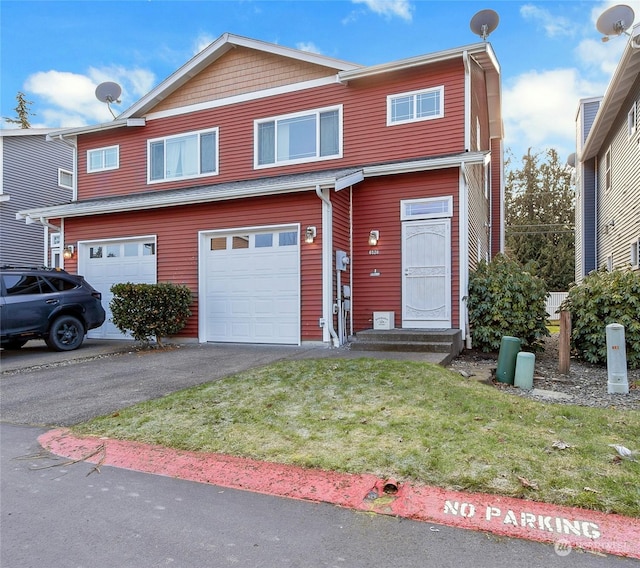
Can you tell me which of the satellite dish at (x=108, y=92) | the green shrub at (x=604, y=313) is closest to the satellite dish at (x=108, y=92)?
the satellite dish at (x=108, y=92)

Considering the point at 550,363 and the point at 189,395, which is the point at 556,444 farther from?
the point at 550,363

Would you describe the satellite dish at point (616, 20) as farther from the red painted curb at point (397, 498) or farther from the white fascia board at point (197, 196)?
the red painted curb at point (397, 498)

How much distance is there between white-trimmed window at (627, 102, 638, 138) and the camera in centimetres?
1055

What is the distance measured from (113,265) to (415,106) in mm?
7900

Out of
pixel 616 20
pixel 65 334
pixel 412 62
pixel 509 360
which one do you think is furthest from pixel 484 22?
pixel 65 334

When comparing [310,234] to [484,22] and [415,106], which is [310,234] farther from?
[484,22]

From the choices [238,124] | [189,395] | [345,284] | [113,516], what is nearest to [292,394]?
[189,395]

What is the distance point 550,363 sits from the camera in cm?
823

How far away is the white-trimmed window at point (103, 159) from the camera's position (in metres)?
12.6

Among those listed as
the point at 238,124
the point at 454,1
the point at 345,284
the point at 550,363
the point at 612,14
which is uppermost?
the point at 454,1

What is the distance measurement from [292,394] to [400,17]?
10642mm

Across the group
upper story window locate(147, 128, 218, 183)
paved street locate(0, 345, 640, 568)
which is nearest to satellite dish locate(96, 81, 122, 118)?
upper story window locate(147, 128, 218, 183)

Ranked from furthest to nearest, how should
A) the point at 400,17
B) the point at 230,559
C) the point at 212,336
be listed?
the point at 400,17 < the point at 212,336 < the point at 230,559

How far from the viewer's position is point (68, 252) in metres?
11.3
